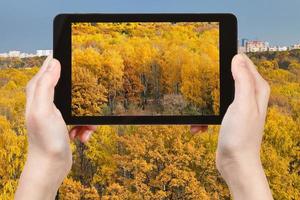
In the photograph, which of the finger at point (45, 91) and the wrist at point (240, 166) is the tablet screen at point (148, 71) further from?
the wrist at point (240, 166)

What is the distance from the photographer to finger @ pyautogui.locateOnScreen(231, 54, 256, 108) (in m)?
1.11

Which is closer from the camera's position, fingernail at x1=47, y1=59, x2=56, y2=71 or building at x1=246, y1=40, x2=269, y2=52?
fingernail at x1=47, y1=59, x2=56, y2=71

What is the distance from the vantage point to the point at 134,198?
897 centimetres

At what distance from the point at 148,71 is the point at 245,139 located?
52.8 inches

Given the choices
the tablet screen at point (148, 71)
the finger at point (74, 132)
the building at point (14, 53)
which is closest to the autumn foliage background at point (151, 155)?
the building at point (14, 53)

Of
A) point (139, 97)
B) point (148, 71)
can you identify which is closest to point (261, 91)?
point (139, 97)

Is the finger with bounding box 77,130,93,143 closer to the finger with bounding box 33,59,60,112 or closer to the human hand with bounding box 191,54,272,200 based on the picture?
the finger with bounding box 33,59,60,112

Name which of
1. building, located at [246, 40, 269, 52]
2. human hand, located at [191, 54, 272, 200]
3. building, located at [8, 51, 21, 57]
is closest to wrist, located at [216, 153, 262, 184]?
human hand, located at [191, 54, 272, 200]

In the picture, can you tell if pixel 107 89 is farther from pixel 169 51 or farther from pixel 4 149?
pixel 4 149

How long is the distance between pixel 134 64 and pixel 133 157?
669 centimetres

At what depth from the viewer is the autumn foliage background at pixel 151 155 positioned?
8.81 metres

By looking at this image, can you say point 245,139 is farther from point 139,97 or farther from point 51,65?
point 139,97

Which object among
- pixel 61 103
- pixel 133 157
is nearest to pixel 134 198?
pixel 133 157

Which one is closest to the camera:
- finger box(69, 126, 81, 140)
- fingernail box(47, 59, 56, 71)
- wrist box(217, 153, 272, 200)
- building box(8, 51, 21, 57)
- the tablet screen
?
wrist box(217, 153, 272, 200)
